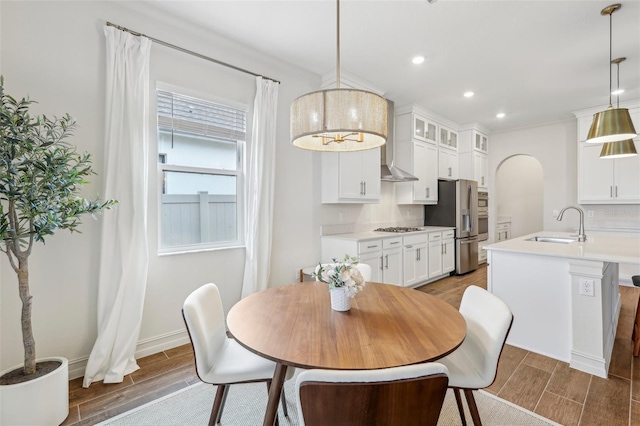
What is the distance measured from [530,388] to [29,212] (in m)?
3.31

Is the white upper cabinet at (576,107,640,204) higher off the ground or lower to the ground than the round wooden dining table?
higher

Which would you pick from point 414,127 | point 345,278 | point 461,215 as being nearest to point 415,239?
point 461,215

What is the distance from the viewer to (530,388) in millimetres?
2117

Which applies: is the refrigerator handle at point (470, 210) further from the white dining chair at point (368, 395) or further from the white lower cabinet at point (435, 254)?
the white dining chair at point (368, 395)

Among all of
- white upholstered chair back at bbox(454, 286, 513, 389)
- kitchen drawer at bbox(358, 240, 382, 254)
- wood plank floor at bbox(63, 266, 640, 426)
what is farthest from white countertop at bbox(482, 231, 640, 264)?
kitchen drawer at bbox(358, 240, 382, 254)

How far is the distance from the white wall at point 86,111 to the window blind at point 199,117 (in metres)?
0.10

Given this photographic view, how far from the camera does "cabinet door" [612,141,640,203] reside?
4.52m

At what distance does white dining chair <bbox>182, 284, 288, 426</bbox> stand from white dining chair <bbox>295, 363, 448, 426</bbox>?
68cm

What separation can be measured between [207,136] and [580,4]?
3298mm

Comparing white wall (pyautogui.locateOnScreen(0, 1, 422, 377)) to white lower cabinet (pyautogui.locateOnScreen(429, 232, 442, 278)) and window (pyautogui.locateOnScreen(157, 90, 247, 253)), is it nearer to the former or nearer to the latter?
window (pyautogui.locateOnScreen(157, 90, 247, 253))

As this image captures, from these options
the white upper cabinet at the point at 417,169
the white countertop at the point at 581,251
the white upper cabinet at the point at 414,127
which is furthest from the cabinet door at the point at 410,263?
the white upper cabinet at the point at 414,127

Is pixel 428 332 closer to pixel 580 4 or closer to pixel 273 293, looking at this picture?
pixel 273 293

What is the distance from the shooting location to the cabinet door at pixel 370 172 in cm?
393

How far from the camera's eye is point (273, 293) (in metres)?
1.88
